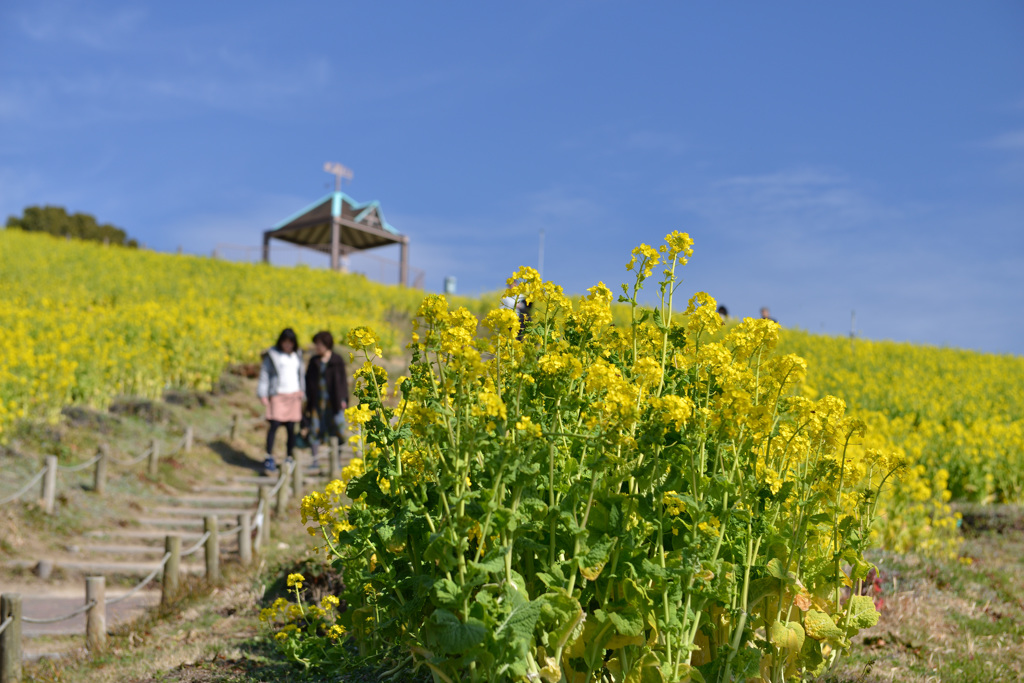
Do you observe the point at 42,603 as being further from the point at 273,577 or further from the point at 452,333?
the point at 452,333

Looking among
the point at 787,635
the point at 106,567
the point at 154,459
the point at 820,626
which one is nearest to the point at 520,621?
the point at 787,635

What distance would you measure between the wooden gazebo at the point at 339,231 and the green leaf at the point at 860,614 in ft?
88.8

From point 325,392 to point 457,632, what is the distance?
344 inches

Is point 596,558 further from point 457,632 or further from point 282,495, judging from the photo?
point 282,495

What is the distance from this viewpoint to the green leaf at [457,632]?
2104mm

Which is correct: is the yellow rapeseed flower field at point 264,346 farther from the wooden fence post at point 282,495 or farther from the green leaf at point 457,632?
the wooden fence post at point 282,495

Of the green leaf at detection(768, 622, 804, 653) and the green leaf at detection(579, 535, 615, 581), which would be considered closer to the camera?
the green leaf at detection(579, 535, 615, 581)

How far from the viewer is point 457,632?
2.13 metres

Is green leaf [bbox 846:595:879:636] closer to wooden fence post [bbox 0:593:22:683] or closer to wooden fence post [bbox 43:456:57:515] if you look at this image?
wooden fence post [bbox 0:593:22:683]

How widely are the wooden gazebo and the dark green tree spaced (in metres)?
17.6

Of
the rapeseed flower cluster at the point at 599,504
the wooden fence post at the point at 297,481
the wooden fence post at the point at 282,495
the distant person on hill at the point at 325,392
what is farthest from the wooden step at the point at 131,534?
the rapeseed flower cluster at the point at 599,504

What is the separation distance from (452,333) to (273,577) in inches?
161

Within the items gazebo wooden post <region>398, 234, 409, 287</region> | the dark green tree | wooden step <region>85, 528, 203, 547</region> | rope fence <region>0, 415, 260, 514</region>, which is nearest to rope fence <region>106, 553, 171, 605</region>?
wooden step <region>85, 528, 203, 547</region>

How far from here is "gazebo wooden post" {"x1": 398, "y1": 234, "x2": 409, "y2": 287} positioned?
99.3ft
